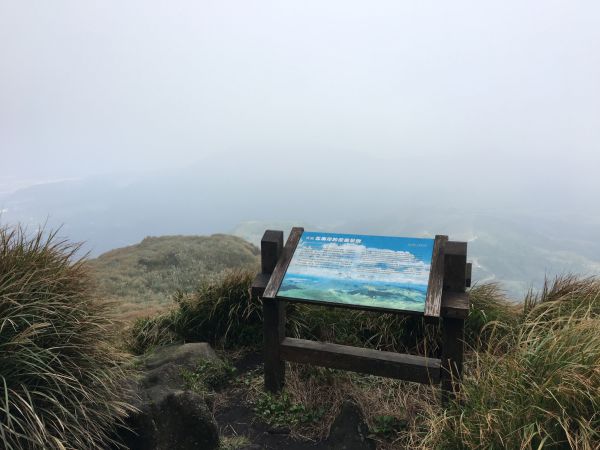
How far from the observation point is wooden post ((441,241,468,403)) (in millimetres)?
4156

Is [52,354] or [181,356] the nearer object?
[52,354]

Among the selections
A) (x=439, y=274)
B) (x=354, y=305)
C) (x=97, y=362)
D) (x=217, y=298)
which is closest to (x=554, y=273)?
(x=439, y=274)

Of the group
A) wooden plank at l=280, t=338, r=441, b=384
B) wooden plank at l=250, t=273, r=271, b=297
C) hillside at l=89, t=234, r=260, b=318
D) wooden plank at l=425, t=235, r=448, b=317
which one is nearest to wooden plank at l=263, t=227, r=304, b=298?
wooden plank at l=250, t=273, r=271, b=297

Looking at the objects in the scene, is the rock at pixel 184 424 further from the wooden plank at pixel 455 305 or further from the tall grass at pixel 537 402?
the wooden plank at pixel 455 305

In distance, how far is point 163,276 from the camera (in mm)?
17906

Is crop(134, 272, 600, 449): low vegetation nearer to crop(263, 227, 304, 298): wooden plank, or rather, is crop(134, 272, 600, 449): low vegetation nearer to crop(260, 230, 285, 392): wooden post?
crop(260, 230, 285, 392): wooden post

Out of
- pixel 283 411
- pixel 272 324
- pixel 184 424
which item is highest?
pixel 272 324

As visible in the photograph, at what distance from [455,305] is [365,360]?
1.11 metres

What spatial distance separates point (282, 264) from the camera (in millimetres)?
5043

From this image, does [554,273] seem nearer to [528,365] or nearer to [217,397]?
[528,365]

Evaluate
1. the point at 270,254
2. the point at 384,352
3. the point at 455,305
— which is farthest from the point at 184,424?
the point at 455,305

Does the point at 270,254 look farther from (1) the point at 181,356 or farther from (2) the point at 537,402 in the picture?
(2) the point at 537,402

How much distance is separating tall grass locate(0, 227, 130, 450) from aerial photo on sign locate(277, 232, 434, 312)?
189 centimetres

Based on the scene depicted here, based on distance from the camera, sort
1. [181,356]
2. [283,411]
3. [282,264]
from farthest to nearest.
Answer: [181,356] < [282,264] < [283,411]
